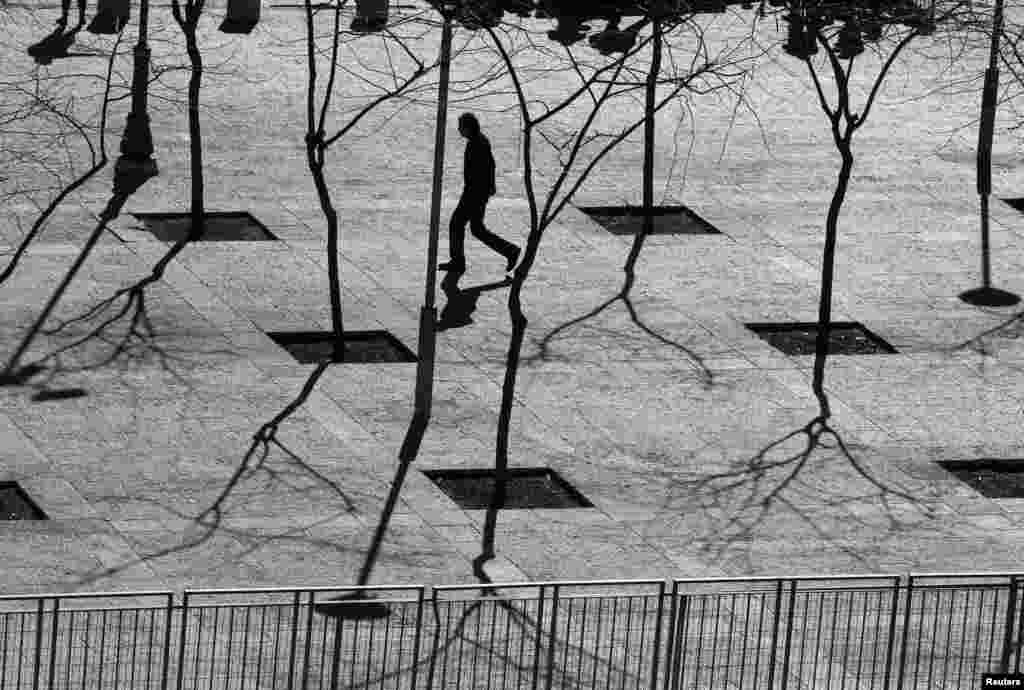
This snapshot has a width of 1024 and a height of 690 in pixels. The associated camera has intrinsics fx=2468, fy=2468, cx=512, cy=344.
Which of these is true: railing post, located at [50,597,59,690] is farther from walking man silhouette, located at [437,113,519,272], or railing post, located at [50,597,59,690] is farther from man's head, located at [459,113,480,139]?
man's head, located at [459,113,480,139]

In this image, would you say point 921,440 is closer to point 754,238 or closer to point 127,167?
point 754,238

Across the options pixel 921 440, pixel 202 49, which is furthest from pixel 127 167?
pixel 921 440

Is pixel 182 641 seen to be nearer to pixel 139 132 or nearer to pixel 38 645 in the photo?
pixel 38 645

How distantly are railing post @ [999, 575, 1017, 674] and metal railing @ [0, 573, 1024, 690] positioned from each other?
0.01m

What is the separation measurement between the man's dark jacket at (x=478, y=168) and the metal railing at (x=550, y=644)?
8.73 metres

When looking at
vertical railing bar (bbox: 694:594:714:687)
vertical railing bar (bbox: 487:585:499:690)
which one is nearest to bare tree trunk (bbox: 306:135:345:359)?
vertical railing bar (bbox: 487:585:499:690)

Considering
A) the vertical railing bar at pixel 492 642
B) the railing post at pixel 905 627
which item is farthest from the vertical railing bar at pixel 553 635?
the railing post at pixel 905 627

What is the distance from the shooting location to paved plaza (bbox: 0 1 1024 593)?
1717 cm

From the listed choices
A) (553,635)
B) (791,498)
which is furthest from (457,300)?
(553,635)

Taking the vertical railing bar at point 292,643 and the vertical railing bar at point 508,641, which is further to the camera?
the vertical railing bar at point 508,641

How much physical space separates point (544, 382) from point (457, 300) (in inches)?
93.9

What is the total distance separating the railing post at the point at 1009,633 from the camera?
13648 millimetres

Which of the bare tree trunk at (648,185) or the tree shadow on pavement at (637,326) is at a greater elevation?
the bare tree trunk at (648,185)

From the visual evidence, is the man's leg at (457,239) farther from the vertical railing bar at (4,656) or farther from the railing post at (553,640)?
the vertical railing bar at (4,656)
